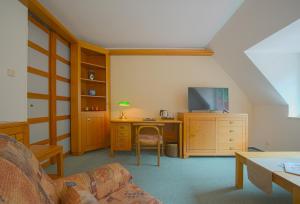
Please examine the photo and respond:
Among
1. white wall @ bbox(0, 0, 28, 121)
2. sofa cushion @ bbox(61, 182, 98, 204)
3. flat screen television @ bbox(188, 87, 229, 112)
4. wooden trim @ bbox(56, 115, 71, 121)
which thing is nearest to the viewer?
sofa cushion @ bbox(61, 182, 98, 204)

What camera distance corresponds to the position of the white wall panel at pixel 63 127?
10.4 feet

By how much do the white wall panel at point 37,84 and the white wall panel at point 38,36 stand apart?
51cm

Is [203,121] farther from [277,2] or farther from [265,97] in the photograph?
[277,2]

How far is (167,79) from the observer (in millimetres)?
4078

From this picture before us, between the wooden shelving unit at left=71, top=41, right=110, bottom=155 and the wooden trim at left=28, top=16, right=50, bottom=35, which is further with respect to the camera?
the wooden shelving unit at left=71, top=41, right=110, bottom=155

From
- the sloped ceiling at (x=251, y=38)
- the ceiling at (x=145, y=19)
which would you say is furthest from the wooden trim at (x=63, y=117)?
the sloped ceiling at (x=251, y=38)

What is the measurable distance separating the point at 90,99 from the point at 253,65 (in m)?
3.36

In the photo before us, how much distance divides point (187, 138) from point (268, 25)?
7.07ft

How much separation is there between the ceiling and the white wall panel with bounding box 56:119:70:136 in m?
1.68

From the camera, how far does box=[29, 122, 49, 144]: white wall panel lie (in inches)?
101

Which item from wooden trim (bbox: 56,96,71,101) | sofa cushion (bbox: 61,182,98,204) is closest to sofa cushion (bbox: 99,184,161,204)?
sofa cushion (bbox: 61,182,98,204)

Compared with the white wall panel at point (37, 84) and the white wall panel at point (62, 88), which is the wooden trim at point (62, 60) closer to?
the white wall panel at point (62, 88)

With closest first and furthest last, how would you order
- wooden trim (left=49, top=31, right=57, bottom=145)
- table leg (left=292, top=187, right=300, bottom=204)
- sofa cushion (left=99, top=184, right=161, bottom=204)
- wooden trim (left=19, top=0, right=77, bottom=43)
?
1. sofa cushion (left=99, top=184, right=161, bottom=204)
2. table leg (left=292, top=187, right=300, bottom=204)
3. wooden trim (left=19, top=0, right=77, bottom=43)
4. wooden trim (left=49, top=31, right=57, bottom=145)

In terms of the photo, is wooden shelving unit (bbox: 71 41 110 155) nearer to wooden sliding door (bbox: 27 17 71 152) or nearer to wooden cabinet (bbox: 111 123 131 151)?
wooden sliding door (bbox: 27 17 71 152)
